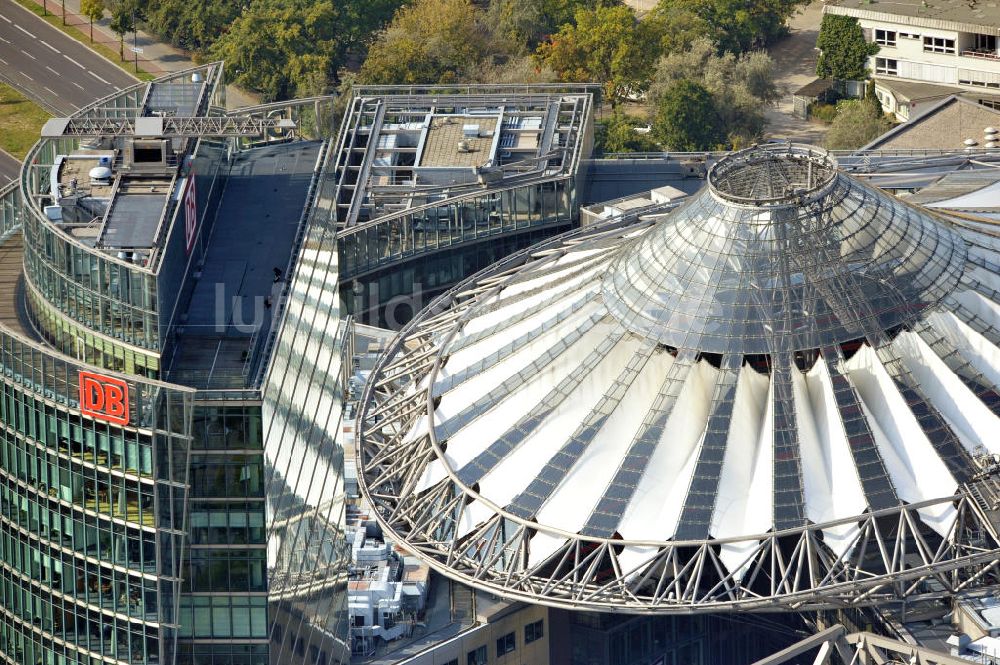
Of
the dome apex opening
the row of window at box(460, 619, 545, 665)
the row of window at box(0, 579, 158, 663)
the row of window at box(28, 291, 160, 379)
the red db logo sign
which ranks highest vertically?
the dome apex opening

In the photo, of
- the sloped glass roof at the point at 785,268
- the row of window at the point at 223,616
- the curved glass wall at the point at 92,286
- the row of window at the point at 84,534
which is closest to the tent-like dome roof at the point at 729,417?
the sloped glass roof at the point at 785,268

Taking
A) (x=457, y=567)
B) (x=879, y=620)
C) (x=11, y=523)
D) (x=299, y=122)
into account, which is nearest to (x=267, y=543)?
(x=11, y=523)

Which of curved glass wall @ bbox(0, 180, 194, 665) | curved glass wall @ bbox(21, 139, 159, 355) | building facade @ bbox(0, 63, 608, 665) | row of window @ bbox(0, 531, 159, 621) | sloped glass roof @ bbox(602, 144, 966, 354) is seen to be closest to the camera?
curved glass wall @ bbox(0, 180, 194, 665)

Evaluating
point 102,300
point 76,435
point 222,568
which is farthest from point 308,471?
point 76,435

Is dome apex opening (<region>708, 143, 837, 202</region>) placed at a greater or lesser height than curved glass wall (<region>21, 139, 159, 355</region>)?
greater

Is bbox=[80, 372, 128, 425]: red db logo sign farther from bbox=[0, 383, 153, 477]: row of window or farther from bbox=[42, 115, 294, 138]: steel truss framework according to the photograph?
bbox=[42, 115, 294, 138]: steel truss framework

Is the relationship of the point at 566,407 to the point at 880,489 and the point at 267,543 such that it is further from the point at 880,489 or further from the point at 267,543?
the point at 267,543

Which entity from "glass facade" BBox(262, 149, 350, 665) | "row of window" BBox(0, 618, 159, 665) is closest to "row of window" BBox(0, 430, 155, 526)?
"glass facade" BBox(262, 149, 350, 665)

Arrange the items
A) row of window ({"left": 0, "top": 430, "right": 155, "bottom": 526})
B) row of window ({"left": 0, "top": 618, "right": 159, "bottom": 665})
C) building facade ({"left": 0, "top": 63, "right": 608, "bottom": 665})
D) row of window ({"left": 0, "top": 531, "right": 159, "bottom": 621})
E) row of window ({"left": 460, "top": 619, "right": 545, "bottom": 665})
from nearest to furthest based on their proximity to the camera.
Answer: building facade ({"left": 0, "top": 63, "right": 608, "bottom": 665}) → row of window ({"left": 0, "top": 430, "right": 155, "bottom": 526}) → row of window ({"left": 0, "top": 531, "right": 159, "bottom": 621}) → row of window ({"left": 0, "top": 618, "right": 159, "bottom": 665}) → row of window ({"left": 460, "top": 619, "right": 545, "bottom": 665})

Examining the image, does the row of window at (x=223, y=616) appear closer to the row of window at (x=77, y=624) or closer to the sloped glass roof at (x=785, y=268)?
the row of window at (x=77, y=624)
